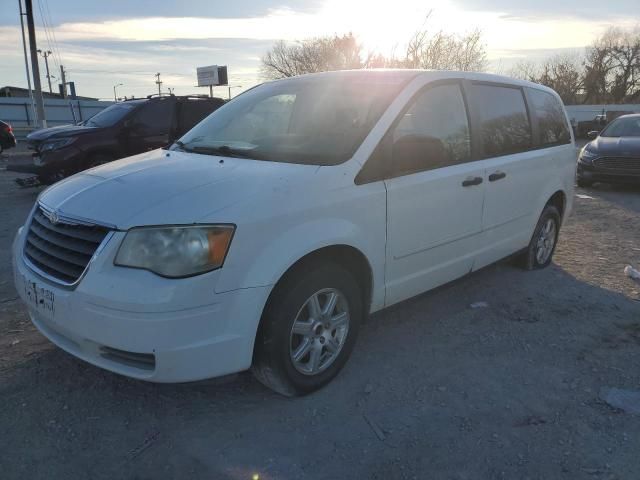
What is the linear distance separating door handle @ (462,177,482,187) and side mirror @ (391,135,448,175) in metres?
0.45

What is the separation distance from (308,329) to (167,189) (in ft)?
3.49

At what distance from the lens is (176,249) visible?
2.44m

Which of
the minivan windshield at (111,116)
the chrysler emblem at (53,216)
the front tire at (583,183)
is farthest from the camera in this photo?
the front tire at (583,183)

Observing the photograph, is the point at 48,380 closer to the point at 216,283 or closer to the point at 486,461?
the point at 216,283

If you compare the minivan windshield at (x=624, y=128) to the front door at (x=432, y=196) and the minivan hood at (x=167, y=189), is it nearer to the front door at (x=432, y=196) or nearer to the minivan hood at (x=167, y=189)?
the front door at (x=432, y=196)

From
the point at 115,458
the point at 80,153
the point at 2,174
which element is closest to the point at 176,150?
the point at 115,458

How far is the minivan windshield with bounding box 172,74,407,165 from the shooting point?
320 centimetres

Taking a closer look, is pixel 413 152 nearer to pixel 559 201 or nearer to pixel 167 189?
pixel 167 189

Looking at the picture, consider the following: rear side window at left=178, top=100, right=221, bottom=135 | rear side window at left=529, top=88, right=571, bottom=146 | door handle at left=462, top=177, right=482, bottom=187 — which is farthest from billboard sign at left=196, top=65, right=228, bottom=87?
door handle at left=462, top=177, right=482, bottom=187

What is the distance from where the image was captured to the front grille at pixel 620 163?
398 inches

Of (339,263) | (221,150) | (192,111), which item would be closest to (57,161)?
(192,111)

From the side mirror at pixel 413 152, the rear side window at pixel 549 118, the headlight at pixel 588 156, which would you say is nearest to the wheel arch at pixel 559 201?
the rear side window at pixel 549 118

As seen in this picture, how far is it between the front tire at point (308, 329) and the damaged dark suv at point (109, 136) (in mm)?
6537

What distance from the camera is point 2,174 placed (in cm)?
1295
